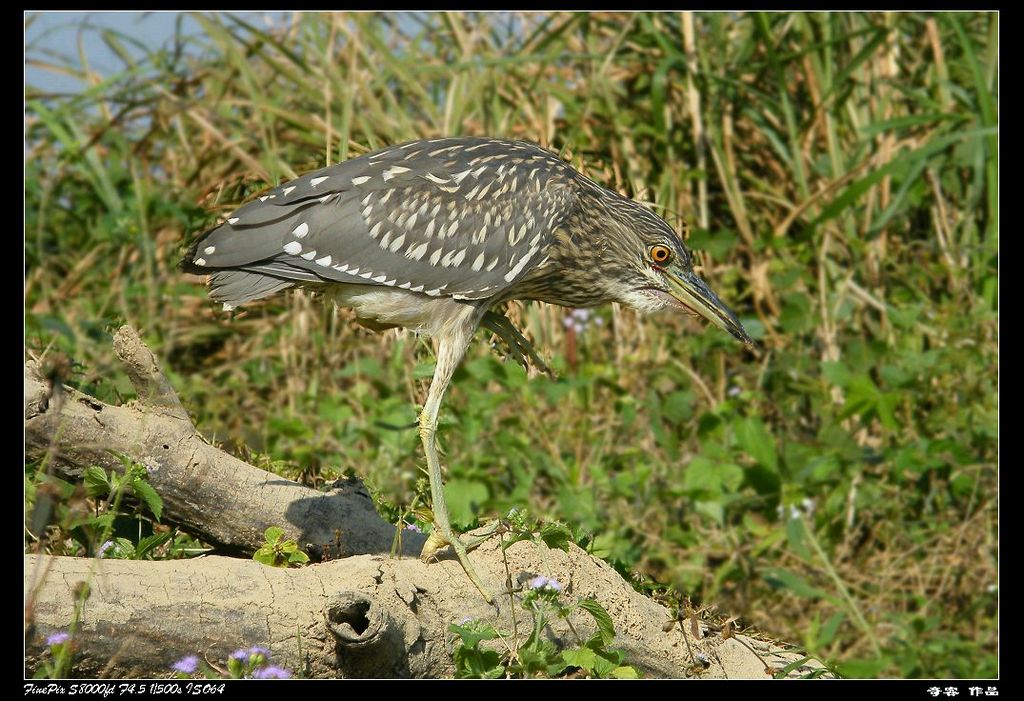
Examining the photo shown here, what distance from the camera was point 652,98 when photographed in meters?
7.41

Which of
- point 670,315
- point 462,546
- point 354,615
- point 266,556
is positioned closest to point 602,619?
point 462,546

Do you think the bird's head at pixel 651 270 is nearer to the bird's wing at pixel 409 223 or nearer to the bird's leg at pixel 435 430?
the bird's wing at pixel 409 223

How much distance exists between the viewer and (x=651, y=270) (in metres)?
4.97

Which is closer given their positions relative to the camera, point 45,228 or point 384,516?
point 384,516

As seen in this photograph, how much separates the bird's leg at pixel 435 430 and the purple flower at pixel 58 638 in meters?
1.21

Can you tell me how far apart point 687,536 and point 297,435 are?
2203 millimetres

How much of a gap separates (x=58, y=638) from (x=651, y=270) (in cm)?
272

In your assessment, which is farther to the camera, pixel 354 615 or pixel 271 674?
pixel 354 615

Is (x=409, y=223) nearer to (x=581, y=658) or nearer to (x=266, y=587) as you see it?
(x=266, y=587)

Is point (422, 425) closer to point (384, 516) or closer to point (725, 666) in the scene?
point (384, 516)

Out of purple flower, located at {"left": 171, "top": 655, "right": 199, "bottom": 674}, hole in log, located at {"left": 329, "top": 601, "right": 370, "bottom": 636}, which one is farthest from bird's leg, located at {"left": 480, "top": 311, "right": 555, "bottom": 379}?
purple flower, located at {"left": 171, "top": 655, "right": 199, "bottom": 674}

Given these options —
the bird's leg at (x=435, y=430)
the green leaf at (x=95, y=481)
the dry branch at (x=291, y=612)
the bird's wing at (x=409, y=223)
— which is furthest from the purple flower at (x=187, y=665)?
the bird's wing at (x=409, y=223)

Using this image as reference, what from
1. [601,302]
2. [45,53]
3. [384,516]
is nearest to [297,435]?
[384,516]

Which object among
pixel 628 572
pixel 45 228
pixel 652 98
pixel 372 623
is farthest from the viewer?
pixel 45 228
